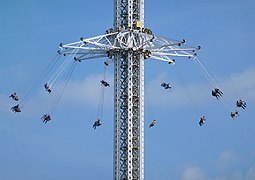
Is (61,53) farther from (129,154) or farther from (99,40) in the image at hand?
(129,154)

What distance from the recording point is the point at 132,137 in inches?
3819

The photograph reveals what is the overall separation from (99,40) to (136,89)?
263 inches

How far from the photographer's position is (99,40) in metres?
98.4

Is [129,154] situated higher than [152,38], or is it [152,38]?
[152,38]

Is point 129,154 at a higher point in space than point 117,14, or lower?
lower

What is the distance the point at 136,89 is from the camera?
98375 mm

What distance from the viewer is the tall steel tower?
9694 cm

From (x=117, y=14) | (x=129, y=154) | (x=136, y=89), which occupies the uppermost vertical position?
(x=117, y=14)

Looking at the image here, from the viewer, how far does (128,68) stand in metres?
98.0

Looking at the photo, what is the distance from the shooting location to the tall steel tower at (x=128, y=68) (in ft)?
318

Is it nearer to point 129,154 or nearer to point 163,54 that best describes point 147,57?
point 163,54

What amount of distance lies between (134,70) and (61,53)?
29.0 ft

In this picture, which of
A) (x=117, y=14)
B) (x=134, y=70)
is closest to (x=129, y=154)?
(x=134, y=70)

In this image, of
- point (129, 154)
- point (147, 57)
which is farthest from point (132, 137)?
point (147, 57)
